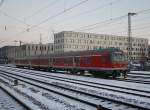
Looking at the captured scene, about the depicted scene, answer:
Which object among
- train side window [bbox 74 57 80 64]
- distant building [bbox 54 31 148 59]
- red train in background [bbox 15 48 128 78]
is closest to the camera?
red train in background [bbox 15 48 128 78]

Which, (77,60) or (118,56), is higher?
(118,56)

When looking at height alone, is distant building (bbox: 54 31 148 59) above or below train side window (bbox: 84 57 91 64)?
above

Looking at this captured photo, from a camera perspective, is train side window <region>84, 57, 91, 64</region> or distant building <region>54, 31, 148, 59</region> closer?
train side window <region>84, 57, 91, 64</region>

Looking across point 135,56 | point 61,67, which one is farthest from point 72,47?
point 61,67

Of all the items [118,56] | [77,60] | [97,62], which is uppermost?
[118,56]

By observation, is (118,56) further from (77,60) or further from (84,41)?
(84,41)

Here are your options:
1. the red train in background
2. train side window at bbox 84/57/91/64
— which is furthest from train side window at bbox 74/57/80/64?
train side window at bbox 84/57/91/64

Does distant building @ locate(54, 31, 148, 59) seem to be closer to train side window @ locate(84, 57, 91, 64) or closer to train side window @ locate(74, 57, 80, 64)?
train side window @ locate(74, 57, 80, 64)

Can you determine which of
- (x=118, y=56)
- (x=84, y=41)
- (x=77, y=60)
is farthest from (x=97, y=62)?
(x=84, y=41)

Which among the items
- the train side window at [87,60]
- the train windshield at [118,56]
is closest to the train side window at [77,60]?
the train side window at [87,60]

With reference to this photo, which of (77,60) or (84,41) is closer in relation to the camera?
(77,60)

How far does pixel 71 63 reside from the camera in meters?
32.9

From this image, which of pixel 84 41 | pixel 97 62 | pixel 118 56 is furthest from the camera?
pixel 84 41

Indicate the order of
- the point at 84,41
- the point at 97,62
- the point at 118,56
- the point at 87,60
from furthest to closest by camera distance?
the point at 84,41
the point at 87,60
the point at 97,62
the point at 118,56
